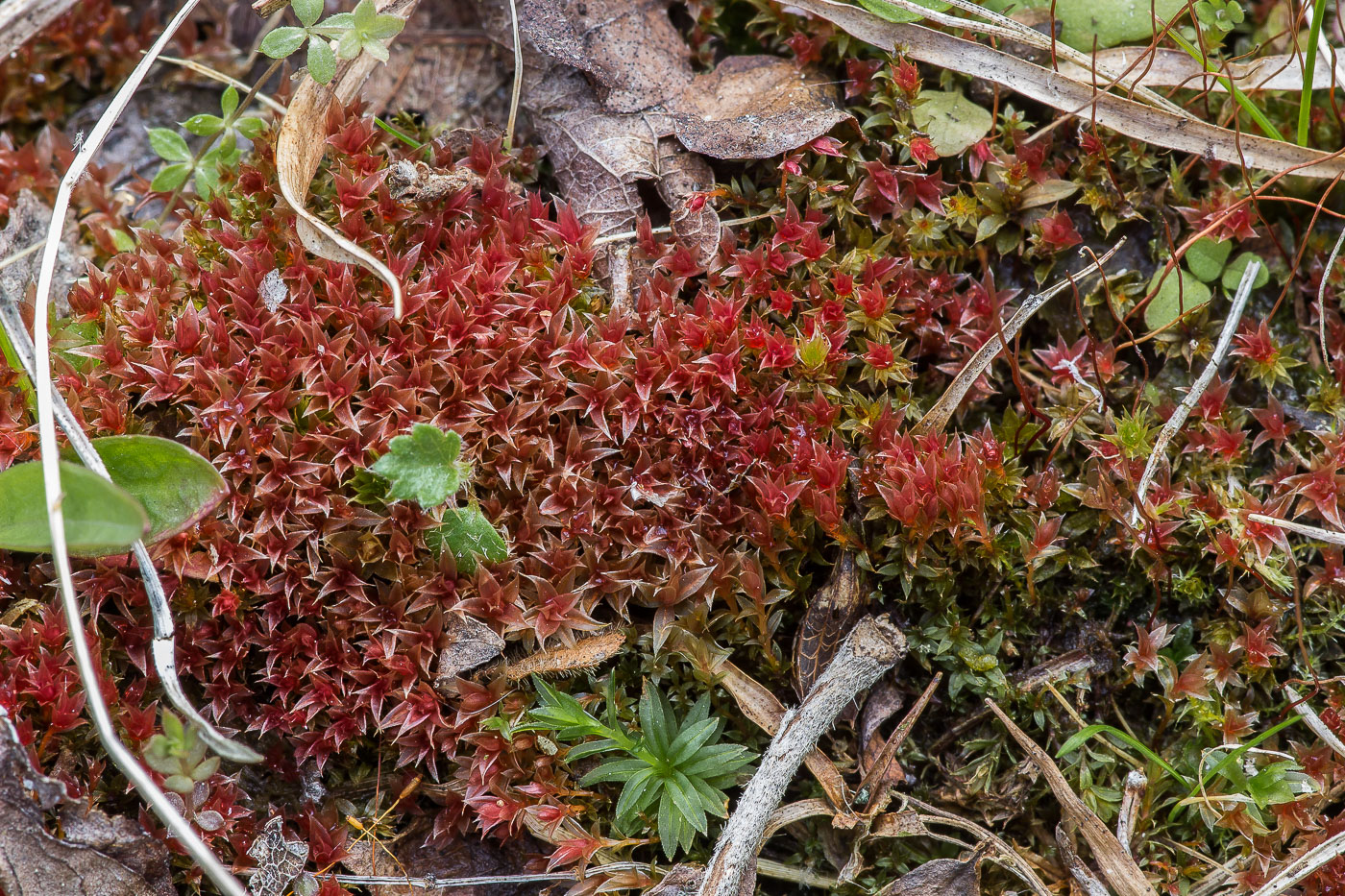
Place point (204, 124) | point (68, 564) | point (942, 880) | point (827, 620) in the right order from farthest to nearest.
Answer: point (204, 124)
point (827, 620)
point (942, 880)
point (68, 564)

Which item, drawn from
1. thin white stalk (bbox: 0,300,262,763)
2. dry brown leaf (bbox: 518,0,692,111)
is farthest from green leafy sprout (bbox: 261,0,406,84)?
thin white stalk (bbox: 0,300,262,763)

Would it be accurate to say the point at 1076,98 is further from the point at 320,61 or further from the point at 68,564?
the point at 68,564

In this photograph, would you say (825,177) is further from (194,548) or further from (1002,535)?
(194,548)

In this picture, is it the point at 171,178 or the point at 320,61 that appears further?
the point at 171,178

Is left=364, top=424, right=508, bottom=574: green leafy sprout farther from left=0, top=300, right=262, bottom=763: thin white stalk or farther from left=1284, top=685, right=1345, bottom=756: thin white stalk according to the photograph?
left=1284, top=685, right=1345, bottom=756: thin white stalk

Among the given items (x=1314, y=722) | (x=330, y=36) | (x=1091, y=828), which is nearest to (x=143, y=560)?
(x=330, y=36)
